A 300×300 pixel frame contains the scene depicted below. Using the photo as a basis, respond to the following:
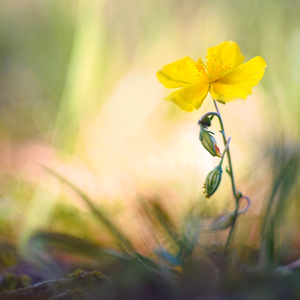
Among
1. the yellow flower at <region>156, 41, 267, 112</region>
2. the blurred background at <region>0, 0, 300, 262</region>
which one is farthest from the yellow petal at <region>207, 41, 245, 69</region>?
the blurred background at <region>0, 0, 300, 262</region>

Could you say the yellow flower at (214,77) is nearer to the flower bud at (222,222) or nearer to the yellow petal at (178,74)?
the yellow petal at (178,74)

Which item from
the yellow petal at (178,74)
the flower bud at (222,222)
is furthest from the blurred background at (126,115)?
the yellow petal at (178,74)

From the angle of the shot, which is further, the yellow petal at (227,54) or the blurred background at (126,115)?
the blurred background at (126,115)

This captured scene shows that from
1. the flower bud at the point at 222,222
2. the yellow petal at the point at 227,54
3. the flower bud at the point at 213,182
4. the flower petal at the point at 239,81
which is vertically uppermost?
the yellow petal at the point at 227,54

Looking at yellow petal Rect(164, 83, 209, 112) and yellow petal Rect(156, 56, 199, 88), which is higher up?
yellow petal Rect(156, 56, 199, 88)

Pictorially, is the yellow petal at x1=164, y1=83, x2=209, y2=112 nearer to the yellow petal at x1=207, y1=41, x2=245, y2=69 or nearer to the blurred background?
the yellow petal at x1=207, y1=41, x2=245, y2=69

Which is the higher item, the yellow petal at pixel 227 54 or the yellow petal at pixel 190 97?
the yellow petal at pixel 227 54

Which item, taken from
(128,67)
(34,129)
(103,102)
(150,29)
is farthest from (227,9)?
(34,129)
